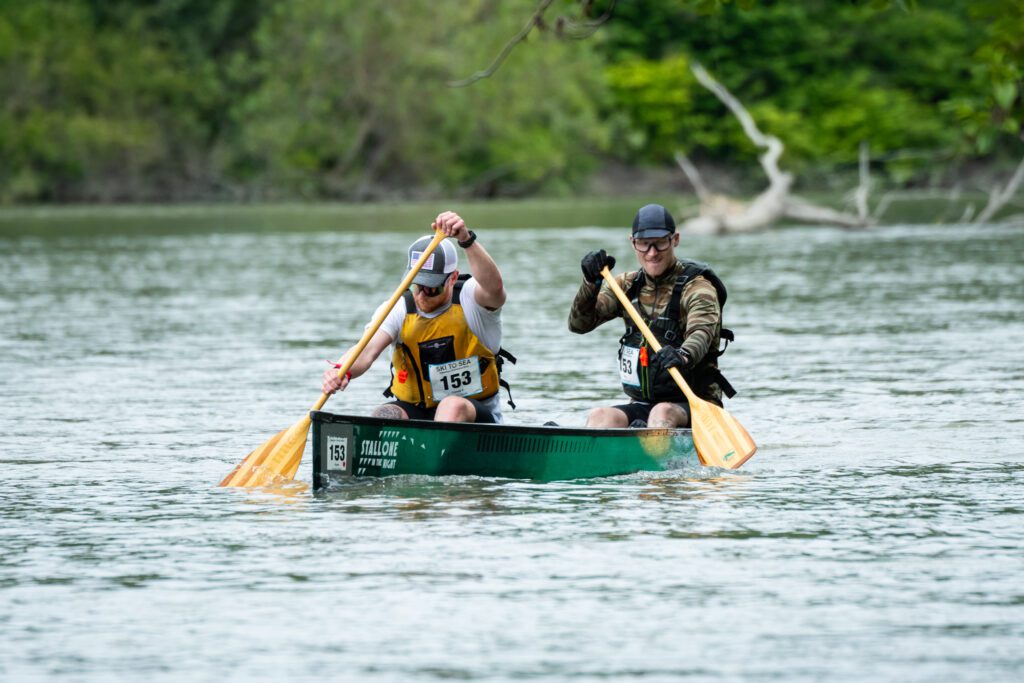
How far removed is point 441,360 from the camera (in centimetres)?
977

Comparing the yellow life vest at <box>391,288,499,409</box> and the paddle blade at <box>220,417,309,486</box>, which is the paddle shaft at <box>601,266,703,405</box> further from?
the paddle blade at <box>220,417,309,486</box>

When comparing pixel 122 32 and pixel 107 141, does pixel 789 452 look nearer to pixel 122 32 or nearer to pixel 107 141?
pixel 107 141

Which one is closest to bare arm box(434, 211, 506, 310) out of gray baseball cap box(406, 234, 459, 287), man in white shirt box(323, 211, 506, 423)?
man in white shirt box(323, 211, 506, 423)

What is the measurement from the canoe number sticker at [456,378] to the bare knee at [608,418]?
639mm

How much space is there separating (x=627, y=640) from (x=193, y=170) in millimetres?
62274

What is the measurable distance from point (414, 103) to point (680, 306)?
2123 inches

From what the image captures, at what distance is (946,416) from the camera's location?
12.1 meters

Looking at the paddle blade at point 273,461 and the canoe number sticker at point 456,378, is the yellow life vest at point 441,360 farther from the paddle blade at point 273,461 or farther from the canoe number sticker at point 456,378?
the paddle blade at point 273,461

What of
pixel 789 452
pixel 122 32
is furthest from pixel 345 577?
pixel 122 32

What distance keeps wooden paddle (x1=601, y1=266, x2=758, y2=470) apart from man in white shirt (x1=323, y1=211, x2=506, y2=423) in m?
0.75

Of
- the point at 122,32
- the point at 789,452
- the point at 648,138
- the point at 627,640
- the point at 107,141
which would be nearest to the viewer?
the point at 627,640

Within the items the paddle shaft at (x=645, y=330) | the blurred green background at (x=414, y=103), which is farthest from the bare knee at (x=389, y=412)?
the blurred green background at (x=414, y=103)

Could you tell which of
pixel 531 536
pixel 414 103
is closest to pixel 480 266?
pixel 531 536

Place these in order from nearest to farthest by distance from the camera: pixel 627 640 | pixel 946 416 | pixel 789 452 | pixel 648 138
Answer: pixel 627 640 → pixel 789 452 → pixel 946 416 → pixel 648 138
